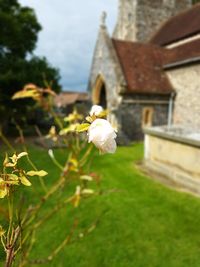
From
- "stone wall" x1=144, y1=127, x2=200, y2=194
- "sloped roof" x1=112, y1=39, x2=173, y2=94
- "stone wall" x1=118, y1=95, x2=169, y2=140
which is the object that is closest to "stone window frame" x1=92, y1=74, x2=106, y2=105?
"sloped roof" x1=112, y1=39, x2=173, y2=94

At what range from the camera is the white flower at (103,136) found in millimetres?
724

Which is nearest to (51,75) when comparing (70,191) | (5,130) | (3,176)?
(5,130)

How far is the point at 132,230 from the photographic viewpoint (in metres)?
5.30

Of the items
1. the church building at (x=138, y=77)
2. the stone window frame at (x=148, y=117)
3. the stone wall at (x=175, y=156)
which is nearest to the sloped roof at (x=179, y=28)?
the church building at (x=138, y=77)

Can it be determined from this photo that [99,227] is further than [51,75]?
No

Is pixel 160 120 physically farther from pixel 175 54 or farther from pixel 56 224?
pixel 56 224

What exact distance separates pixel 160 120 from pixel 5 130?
372 inches

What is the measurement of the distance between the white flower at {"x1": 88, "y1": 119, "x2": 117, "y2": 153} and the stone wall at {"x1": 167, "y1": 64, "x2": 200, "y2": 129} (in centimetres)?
1500

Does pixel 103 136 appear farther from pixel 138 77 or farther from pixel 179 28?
pixel 179 28

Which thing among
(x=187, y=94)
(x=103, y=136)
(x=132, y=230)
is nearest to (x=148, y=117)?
(x=187, y=94)

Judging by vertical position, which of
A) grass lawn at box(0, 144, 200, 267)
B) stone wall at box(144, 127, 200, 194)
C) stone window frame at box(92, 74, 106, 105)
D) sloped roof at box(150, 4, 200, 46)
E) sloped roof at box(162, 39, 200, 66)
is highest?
sloped roof at box(150, 4, 200, 46)

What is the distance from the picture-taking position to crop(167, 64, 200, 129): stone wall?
15539 millimetres

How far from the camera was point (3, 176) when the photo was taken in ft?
3.27

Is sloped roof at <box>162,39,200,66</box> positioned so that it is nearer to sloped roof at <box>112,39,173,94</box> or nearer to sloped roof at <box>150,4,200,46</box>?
sloped roof at <box>112,39,173,94</box>
